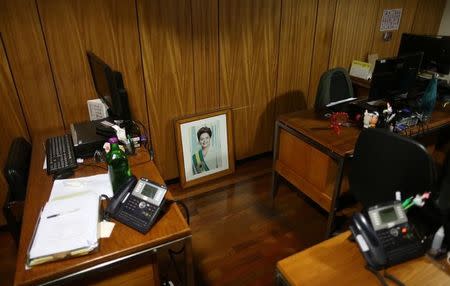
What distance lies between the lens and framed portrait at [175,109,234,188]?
3.00 metres

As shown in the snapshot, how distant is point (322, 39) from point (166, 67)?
1728mm

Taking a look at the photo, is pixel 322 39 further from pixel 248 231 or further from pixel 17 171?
pixel 17 171

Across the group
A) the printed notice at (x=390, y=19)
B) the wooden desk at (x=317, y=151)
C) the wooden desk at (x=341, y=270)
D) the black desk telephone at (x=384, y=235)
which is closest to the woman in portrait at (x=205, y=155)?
the wooden desk at (x=317, y=151)

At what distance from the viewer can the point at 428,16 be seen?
414cm

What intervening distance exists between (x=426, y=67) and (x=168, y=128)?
2507 millimetres

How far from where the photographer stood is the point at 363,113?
242cm

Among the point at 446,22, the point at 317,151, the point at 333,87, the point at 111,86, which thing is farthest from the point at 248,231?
the point at 446,22

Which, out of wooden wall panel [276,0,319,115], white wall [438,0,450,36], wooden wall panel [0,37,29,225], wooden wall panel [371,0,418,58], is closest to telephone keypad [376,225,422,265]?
wooden wall panel [276,0,319,115]

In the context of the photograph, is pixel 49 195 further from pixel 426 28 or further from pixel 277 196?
pixel 426 28

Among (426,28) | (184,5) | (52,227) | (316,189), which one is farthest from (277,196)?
(426,28)

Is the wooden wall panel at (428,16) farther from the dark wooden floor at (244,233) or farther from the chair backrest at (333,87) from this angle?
the dark wooden floor at (244,233)

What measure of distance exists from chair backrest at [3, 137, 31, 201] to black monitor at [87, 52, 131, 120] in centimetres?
62

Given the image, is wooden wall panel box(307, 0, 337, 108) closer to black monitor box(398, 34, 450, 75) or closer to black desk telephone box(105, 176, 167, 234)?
black monitor box(398, 34, 450, 75)

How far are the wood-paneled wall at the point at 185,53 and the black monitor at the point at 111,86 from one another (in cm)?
24
